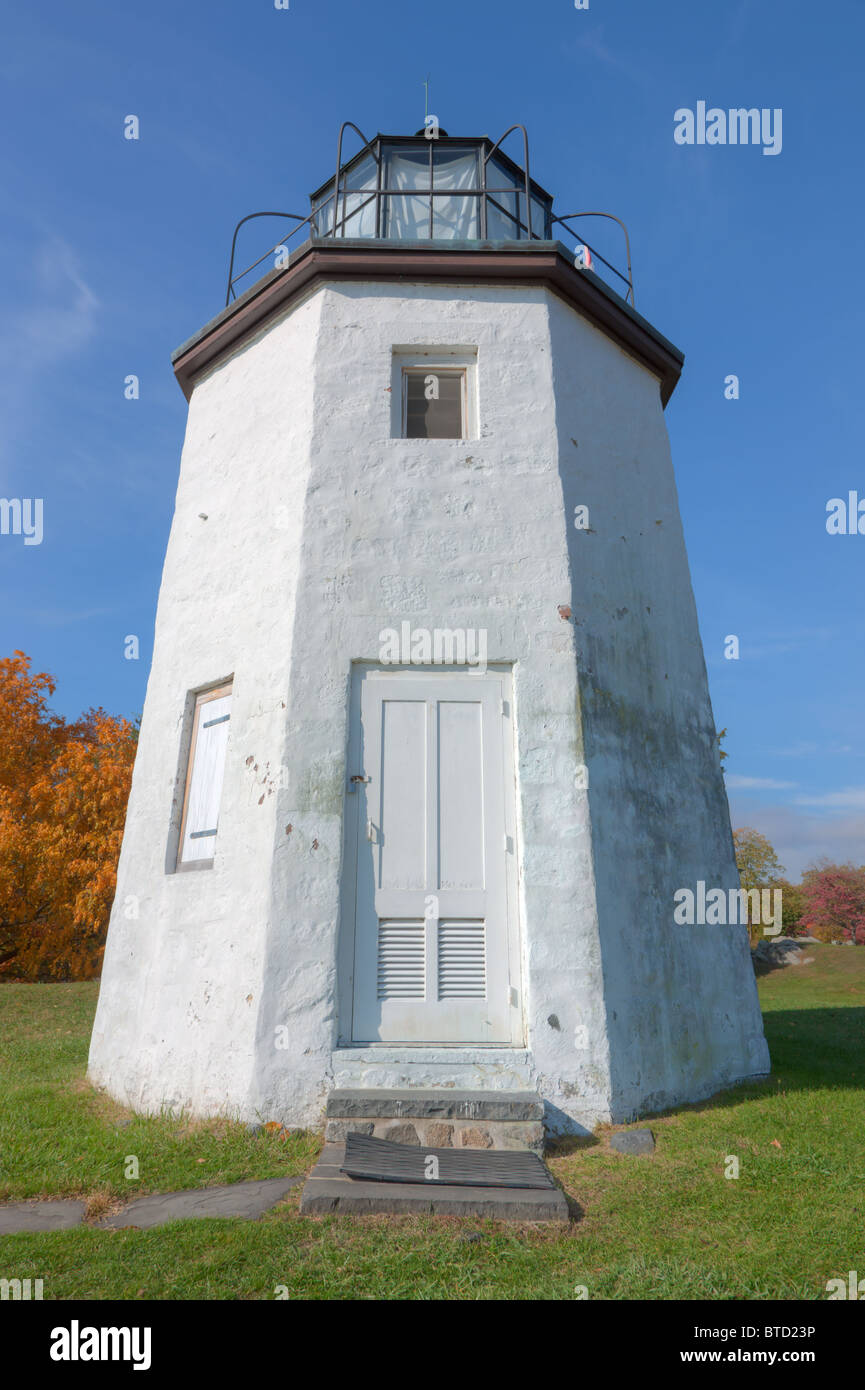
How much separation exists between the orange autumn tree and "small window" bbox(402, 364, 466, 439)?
15522 mm

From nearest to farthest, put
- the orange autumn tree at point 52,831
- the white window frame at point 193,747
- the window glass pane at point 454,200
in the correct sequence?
the white window frame at point 193,747 < the window glass pane at point 454,200 < the orange autumn tree at point 52,831

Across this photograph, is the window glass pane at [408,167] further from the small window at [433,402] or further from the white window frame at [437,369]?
the small window at [433,402]

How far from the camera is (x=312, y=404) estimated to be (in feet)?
25.4

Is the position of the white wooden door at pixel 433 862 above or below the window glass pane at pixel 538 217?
below

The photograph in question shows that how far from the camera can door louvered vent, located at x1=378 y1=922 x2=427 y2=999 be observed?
6348 millimetres

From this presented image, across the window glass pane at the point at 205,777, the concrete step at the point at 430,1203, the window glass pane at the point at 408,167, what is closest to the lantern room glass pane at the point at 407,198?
the window glass pane at the point at 408,167

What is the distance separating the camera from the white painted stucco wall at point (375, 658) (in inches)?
246

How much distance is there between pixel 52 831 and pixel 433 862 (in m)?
16.3

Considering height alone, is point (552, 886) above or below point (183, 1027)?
above

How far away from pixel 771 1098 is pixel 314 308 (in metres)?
7.99

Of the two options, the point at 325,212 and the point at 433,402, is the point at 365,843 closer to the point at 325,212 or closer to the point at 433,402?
the point at 433,402

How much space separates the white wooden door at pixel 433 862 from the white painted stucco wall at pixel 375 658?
0.69 ft

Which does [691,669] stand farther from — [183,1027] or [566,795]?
[183,1027]
